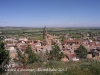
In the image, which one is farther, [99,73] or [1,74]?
[1,74]

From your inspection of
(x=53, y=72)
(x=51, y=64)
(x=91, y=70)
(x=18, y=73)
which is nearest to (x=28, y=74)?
(x=18, y=73)

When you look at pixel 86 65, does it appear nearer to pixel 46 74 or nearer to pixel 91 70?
pixel 91 70

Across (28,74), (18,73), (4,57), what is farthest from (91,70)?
(4,57)

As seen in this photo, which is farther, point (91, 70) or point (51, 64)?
point (51, 64)

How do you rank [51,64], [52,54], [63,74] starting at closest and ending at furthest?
[63,74] → [51,64] → [52,54]

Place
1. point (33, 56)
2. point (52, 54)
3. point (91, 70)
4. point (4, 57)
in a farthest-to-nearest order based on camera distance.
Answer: point (52, 54), point (33, 56), point (4, 57), point (91, 70)

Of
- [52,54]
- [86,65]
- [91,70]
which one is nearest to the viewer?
[91,70]

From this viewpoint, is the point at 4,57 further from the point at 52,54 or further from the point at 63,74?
the point at 52,54

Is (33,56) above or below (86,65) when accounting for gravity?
below

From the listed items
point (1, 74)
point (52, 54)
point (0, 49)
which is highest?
point (0, 49)
